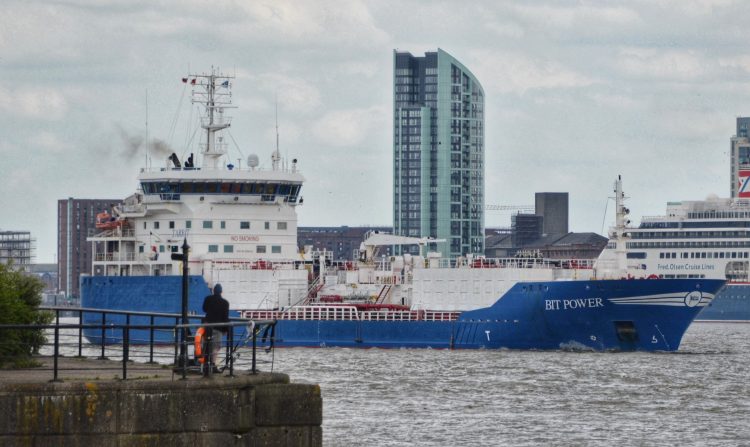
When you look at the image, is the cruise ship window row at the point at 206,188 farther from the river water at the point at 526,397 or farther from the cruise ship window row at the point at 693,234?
the cruise ship window row at the point at 693,234

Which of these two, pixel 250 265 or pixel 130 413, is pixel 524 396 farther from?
pixel 250 265

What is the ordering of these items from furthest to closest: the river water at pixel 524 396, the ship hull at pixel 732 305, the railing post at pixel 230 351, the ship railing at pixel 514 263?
the ship hull at pixel 732 305 → the ship railing at pixel 514 263 → the river water at pixel 524 396 → the railing post at pixel 230 351

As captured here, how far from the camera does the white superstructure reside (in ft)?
196

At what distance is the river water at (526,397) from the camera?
94.5 ft

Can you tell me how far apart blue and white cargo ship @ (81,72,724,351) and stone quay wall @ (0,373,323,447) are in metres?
38.3

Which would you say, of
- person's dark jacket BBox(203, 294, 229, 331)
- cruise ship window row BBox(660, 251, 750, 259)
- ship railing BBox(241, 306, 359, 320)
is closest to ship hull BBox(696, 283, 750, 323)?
cruise ship window row BBox(660, 251, 750, 259)

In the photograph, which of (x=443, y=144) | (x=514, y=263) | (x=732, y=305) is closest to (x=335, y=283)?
(x=514, y=263)

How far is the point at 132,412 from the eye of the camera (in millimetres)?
15531

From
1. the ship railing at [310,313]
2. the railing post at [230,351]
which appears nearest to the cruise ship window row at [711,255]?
the ship railing at [310,313]

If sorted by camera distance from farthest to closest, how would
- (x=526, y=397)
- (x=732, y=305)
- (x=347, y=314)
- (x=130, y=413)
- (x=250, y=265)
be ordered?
1. (x=732, y=305)
2. (x=250, y=265)
3. (x=347, y=314)
4. (x=526, y=397)
5. (x=130, y=413)

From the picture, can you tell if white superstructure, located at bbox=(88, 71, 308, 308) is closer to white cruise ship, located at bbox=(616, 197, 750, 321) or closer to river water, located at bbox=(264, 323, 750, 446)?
river water, located at bbox=(264, 323, 750, 446)

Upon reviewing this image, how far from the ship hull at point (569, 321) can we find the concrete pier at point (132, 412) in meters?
36.8

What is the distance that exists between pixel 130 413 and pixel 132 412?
2cm

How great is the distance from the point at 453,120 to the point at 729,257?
59179 mm
